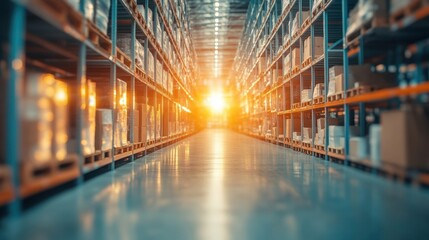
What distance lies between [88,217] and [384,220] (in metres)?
2.21

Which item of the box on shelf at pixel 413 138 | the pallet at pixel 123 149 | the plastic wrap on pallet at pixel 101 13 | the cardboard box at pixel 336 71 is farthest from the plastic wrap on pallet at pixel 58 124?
the cardboard box at pixel 336 71

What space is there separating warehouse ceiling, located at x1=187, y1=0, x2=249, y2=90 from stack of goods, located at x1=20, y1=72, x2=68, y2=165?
607 inches

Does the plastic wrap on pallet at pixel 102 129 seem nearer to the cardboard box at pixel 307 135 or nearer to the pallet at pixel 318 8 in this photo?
the pallet at pixel 318 8

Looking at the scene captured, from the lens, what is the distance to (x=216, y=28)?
21.1 meters

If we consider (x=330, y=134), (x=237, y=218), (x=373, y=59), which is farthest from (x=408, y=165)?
(x=330, y=134)

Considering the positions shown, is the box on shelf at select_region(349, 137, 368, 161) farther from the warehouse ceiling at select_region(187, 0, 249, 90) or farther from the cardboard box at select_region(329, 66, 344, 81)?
the warehouse ceiling at select_region(187, 0, 249, 90)

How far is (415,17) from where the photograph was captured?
→ 9.71ft

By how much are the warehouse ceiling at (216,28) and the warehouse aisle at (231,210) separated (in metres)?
15.0

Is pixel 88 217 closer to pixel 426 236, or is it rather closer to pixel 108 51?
pixel 426 236

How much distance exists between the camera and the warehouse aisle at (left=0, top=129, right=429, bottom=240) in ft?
6.63

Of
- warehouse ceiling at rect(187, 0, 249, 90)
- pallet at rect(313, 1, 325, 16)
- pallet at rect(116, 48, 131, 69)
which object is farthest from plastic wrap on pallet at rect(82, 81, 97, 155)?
warehouse ceiling at rect(187, 0, 249, 90)

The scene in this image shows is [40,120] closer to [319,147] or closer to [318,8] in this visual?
[319,147]

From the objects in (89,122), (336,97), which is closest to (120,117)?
(89,122)

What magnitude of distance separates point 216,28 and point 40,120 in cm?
1965
